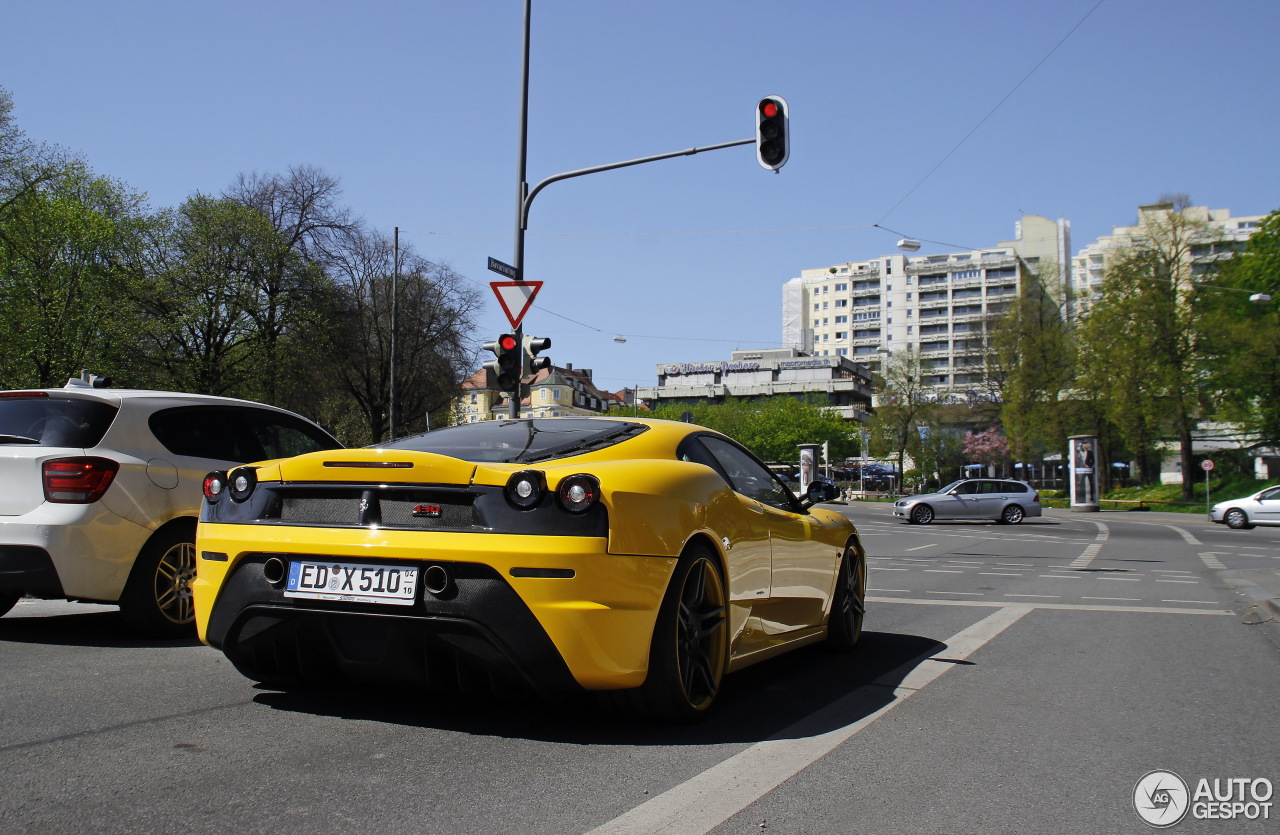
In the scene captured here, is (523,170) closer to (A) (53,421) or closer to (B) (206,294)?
(A) (53,421)

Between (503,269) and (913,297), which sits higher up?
(913,297)

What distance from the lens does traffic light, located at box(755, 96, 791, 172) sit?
14094 mm

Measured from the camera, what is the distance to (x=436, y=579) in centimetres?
368

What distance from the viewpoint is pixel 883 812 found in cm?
315

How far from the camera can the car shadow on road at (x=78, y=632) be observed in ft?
19.7

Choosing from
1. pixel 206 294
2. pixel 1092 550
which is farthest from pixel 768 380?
pixel 1092 550

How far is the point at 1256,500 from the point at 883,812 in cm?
3355

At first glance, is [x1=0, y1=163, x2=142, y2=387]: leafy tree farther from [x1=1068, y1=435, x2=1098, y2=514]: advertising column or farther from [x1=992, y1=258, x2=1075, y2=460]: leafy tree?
[x1=992, y1=258, x2=1075, y2=460]: leafy tree

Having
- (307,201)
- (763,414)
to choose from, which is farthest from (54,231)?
(763,414)

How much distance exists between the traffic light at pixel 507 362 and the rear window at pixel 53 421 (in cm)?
758

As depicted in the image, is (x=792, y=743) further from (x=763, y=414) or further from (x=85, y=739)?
(x=763, y=414)
